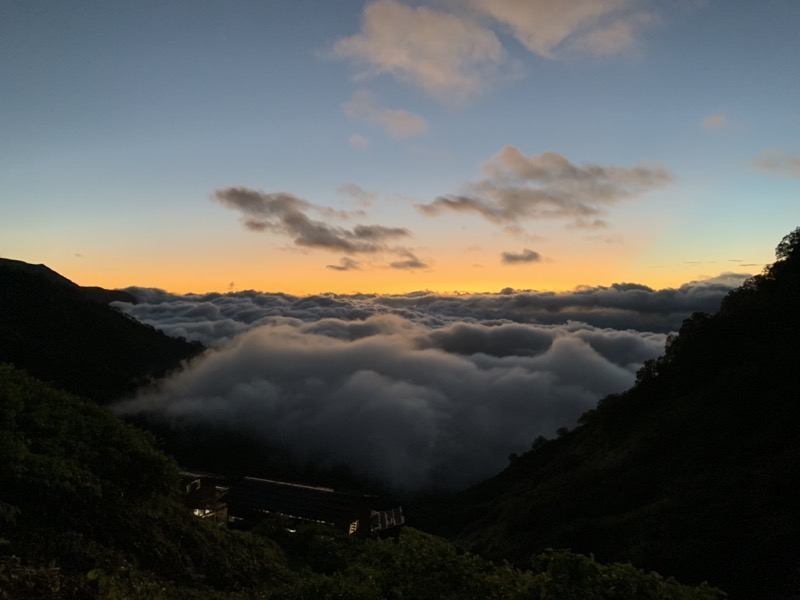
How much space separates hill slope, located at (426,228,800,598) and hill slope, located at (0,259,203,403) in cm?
11722

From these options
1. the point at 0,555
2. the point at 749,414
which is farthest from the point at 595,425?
the point at 0,555

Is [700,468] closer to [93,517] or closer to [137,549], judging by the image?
[137,549]

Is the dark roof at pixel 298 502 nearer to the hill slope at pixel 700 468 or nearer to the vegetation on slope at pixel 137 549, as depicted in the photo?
the hill slope at pixel 700 468

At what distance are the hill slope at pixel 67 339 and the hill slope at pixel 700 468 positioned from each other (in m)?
117

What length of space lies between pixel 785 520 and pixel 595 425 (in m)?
44.7

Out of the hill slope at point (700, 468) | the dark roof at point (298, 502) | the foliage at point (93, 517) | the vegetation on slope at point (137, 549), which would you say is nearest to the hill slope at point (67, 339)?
the dark roof at point (298, 502)

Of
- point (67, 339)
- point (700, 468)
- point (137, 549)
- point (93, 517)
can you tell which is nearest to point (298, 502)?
point (700, 468)

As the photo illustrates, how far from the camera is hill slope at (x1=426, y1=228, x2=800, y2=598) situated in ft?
84.4

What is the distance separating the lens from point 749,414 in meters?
39.6

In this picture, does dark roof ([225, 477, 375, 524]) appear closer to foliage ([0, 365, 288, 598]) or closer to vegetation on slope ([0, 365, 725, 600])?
foliage ([0, 365, 288, 598])

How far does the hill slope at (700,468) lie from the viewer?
84.4ft

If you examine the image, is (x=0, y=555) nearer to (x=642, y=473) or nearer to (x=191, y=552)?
(x=191, y=552)

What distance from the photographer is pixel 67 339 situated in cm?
14638

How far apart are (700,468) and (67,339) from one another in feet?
531
